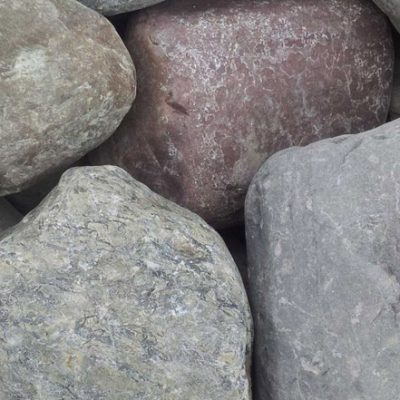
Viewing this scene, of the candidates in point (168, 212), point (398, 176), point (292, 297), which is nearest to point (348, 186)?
point (398, 176)

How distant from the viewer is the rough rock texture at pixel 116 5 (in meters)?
1.54

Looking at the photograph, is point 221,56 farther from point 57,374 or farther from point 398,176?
point 57,374

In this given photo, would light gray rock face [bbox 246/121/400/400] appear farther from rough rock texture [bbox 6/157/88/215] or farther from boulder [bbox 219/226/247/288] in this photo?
rough rock texture [bbox 6/157/88/215]

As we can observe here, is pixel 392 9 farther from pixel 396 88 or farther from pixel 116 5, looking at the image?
pixel 116 5

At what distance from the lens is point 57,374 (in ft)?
4.08

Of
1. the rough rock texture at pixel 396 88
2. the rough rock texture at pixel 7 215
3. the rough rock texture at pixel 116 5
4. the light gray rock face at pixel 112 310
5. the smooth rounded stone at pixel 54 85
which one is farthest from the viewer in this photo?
the rough rock texture at pixel 396 88

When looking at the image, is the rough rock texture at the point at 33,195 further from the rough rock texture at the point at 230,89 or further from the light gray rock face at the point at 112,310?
the light gray rock face at the point at 112,310

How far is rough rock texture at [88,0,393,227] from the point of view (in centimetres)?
158

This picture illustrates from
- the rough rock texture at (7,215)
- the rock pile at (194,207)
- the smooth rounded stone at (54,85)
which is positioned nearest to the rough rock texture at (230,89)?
the rock pile at (194,207)

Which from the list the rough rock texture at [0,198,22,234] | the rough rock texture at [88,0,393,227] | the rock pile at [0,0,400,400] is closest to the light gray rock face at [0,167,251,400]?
the rock pile at [0,0,400,400]

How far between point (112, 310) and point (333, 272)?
414 millimetres

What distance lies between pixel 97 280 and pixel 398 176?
0.58m

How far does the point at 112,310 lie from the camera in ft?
4.14

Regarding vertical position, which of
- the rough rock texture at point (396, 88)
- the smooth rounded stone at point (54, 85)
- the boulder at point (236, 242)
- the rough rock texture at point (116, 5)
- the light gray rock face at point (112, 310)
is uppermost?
the rough rock texture at point (116, 5)
